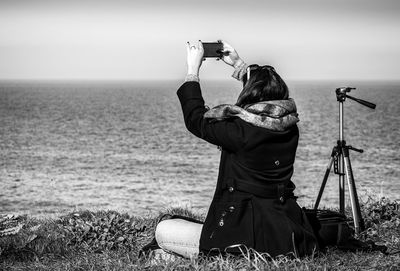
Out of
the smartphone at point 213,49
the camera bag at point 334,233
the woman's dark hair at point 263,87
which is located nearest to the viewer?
the woman's dark hair at point 263,87

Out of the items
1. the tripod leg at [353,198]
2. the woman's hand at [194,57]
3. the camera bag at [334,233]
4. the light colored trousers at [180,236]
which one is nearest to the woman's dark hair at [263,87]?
the woman's hand at [194,57]

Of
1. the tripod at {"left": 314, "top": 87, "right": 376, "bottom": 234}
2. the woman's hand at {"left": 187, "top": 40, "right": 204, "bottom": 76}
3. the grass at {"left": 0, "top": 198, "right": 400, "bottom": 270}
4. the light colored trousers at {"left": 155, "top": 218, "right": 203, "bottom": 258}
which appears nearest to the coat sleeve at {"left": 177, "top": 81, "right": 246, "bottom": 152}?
the woman's hand at {"left": 187, "top": 40, "right": 204, "bottom": 76}

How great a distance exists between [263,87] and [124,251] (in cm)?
252

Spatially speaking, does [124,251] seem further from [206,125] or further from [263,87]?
[263,87]

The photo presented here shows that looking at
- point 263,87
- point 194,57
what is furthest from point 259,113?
point 194,57

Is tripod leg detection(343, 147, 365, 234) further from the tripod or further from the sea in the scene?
the sea

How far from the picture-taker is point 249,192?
488 cm

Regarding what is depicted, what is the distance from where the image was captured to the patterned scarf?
4734 millimetres

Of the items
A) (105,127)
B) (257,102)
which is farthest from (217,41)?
(105,127)

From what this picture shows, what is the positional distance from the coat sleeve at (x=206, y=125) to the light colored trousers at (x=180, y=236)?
0.81 m

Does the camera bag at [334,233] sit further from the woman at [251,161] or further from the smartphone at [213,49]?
the smartphone at [213,49]

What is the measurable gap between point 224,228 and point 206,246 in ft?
0.74

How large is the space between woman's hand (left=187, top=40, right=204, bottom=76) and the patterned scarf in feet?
1.52

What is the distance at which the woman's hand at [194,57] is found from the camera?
5.07 m
